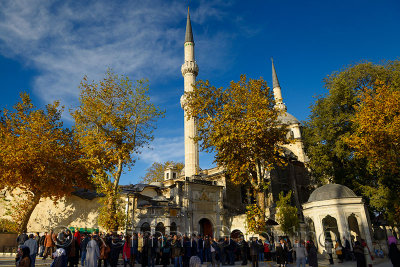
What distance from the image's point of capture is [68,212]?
2284 centimetres

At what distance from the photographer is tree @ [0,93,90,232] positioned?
722 inches

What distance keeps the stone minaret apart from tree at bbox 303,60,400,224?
11823mm

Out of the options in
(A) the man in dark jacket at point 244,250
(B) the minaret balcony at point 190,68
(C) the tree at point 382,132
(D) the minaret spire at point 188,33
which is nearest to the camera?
(A) the man in dark jacket at point 244,250

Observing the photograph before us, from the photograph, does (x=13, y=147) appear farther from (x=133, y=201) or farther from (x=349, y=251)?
Answer: (x=349, y=251)

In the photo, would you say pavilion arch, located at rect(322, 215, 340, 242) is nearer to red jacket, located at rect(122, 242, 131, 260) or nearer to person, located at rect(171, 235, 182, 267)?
person, located at rect(171, 235, 182, 267)

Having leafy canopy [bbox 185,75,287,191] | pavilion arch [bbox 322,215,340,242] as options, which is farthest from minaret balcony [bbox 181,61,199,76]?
pavilion arch [bbox 322,215,340,242]

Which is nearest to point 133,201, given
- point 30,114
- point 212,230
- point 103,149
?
point 103,149

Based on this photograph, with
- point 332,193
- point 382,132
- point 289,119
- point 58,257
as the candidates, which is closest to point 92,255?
point 58,257

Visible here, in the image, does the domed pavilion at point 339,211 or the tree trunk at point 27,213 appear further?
the tree trunk at point 27,213

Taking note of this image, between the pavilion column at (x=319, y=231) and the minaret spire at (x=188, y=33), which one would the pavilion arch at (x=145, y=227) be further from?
the minaret spire at (x=188, y=33)

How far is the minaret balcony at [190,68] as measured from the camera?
107 ft

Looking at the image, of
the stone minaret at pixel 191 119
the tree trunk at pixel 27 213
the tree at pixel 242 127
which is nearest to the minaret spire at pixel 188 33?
the stone minaret at pixel 191 119

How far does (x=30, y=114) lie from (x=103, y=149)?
641cm

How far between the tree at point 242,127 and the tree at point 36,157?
9441mm
